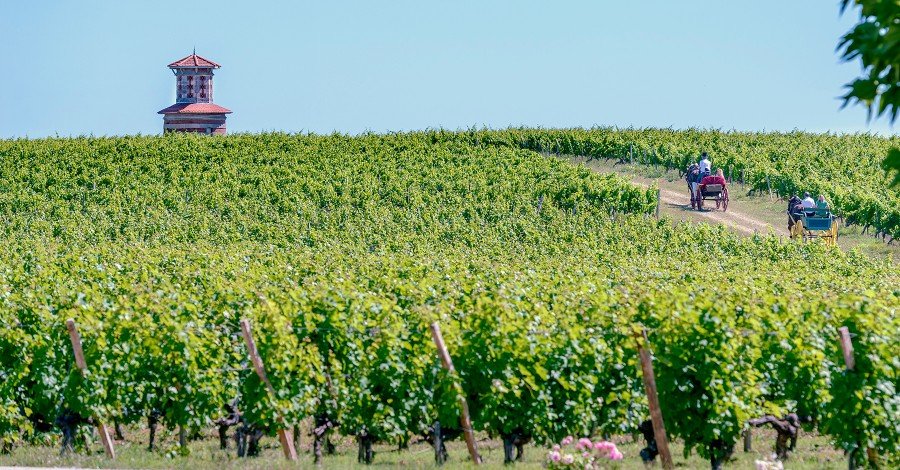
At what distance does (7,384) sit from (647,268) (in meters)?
13.8

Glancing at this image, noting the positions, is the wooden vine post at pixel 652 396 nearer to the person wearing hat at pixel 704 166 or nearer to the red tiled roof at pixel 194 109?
the person wearing hat at pixel 704 166

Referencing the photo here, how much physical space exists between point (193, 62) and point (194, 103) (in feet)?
9.37

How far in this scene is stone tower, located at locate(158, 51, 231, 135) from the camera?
76.6 metres

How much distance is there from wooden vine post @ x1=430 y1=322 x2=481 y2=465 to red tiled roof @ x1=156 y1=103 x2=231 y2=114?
2500 inches

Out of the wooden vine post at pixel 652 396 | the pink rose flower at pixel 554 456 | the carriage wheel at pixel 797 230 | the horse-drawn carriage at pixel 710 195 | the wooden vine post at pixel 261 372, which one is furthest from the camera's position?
the horse-drawn carriage at pixel 710 195

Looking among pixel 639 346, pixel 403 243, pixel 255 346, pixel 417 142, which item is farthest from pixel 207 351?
pixel 417 142

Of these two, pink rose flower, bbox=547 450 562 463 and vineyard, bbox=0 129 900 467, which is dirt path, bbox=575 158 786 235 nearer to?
vineyard, bbox=0 129 900 467

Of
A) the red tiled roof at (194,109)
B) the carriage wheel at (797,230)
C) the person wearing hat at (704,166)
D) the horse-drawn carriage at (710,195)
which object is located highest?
the red tiled roof at (194,109)

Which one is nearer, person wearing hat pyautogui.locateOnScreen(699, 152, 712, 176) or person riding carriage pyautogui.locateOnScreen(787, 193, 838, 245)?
person riding carriage pyautogui.locateOnScreen(787, 193, 838, 245)

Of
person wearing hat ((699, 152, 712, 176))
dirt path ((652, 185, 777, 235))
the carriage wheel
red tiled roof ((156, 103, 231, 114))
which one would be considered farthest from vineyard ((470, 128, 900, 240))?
red tiled roof ((156, 103, 231, 114))

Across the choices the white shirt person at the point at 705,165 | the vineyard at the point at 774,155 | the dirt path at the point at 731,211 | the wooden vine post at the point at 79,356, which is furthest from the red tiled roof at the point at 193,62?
the wooden vine post at the point at 79,356

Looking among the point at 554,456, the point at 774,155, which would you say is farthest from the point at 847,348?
the point at 774,155

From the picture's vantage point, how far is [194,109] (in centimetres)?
7650

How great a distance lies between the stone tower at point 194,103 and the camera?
251ft
